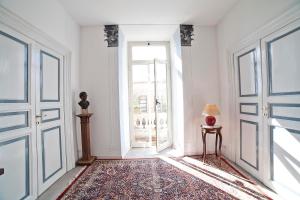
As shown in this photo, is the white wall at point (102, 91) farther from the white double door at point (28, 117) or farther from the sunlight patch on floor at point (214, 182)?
the sunlight patch on floor at point (214, 182)

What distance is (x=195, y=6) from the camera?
2938 mm

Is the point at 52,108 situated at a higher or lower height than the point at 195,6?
lower

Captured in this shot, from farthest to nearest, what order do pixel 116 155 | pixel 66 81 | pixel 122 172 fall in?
pixel 116 155
pixel 66 81
pixel 122 172

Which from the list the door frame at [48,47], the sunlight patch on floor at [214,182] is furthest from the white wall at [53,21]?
the sunlight patch on floor at [214,182]

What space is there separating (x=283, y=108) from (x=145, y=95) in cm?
290

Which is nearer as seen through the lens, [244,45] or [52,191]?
[52,191]

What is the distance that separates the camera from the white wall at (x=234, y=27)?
2092 mm

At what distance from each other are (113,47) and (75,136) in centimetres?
188

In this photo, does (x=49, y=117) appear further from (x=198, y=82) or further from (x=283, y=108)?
(x=283, y=108)

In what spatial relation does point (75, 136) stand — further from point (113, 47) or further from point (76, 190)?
point (113, 47)

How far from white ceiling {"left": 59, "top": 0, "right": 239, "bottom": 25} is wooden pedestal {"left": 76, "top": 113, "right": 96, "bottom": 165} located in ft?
5.85

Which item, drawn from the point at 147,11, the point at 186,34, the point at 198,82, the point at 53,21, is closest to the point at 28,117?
the point at 53,21

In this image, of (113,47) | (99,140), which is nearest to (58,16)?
(113,47)

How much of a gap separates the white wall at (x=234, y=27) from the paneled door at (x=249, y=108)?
0.23 meters
